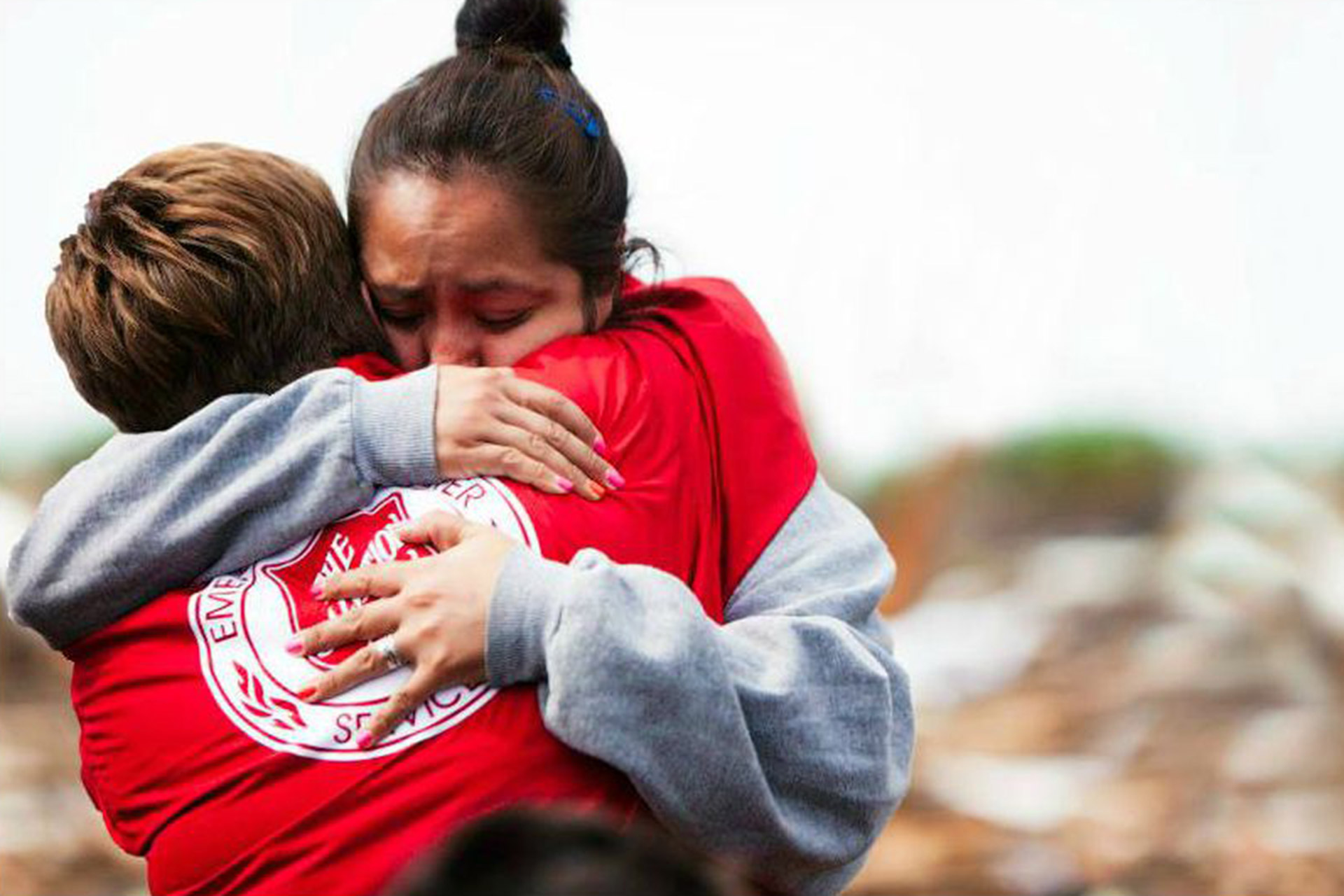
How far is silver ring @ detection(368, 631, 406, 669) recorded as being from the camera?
4.90 ft

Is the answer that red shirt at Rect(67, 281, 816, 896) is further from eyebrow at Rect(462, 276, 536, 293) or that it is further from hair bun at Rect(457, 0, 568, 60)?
hair bun at Rect(457, 0, 568, 60)

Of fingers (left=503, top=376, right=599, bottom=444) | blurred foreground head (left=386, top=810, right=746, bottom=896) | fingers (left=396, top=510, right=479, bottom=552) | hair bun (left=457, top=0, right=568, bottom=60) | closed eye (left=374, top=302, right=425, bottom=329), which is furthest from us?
hair bun (left=457, top=0, right=568, bottom=60)

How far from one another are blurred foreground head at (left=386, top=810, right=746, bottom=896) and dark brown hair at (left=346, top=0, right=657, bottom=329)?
111cm

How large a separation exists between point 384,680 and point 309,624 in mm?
91

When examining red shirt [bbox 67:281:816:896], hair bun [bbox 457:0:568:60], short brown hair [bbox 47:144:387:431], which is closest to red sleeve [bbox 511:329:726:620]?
red shirt [bbox 67:281:816:896]

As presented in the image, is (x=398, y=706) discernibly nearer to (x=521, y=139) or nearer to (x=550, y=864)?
(x=521, y=139)

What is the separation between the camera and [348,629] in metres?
1.52

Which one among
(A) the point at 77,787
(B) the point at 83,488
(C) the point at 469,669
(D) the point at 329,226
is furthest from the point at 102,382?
(A) the point at 77,787

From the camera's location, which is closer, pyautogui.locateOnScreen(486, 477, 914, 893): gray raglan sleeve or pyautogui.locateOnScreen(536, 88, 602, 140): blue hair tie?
pyautogui.locateOnScreen(486, 477, 914, 893): gray raglan sleeve

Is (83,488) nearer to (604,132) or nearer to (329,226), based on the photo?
(329,226)

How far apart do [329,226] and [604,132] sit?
0.99 ft

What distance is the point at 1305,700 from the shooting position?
4.53m

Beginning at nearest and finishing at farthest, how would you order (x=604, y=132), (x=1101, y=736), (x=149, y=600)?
(x=149, y=600) → (x=604, y=132) → (x=1101, y=736)

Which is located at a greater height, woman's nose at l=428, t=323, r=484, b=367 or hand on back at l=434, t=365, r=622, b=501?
woman's nose at l=428, t=323, r=484, b=367
